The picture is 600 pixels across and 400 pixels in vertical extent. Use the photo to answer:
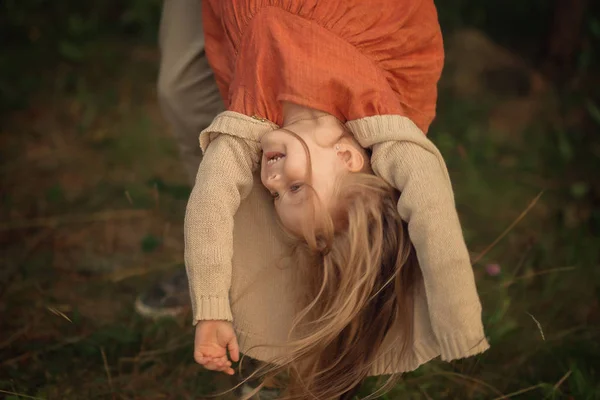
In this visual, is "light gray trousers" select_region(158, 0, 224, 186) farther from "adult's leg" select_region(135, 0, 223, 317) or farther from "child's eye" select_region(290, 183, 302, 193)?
"child's eye" select_region(290, 183, 302, 193)

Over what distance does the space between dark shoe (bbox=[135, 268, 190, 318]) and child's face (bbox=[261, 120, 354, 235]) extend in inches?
30.6

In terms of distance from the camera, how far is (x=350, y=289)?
1.60 metres

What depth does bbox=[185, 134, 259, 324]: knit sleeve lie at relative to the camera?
1578 mm

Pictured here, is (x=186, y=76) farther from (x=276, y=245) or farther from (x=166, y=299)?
(x=166, y=299)

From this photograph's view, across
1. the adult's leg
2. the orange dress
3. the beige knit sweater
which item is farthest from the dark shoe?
the orange dress

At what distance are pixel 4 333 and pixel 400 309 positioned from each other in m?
1.22

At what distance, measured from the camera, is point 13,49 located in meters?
3.58

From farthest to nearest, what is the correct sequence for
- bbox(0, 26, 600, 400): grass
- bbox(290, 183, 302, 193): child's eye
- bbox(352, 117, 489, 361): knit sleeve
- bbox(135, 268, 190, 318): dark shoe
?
bbox(135, 268, 190, 318): dark shoe < bbox(0, 26, 600, 400): grass < bbox(290, 183, 302, 193): child's eye < bbox(352, 117, 489, 361): knit sleeve

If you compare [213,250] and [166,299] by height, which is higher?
[213,250]

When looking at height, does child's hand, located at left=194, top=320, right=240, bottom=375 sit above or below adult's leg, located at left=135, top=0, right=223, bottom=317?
below

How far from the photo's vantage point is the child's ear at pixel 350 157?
1.66 m

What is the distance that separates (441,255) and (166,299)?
110 cm

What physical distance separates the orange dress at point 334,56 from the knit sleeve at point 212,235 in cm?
17

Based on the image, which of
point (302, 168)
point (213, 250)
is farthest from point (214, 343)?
point (302, 168)
